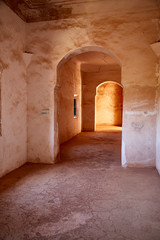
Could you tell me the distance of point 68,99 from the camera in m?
8.91

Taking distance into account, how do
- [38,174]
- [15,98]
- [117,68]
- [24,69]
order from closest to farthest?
[38,174] → [15,98] → [24,69] → [117,68]

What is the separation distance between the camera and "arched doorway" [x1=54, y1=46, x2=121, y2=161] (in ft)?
26.6

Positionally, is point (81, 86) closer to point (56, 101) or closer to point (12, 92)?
point (56, 101)

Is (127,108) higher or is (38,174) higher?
(127,108)

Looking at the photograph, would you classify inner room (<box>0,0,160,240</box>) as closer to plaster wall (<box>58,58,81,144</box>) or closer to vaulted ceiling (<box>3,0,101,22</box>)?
vaulted ceiling (<box>3,0,101,22</box>)

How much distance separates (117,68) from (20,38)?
24.9 feet

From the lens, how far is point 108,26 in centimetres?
458

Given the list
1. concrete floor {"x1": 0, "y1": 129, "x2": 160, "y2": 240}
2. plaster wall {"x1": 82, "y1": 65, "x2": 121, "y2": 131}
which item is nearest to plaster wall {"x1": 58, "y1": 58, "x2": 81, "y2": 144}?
plaster wall {"x1": 82, "y1": 65, "x2": 121, "y2": 131}

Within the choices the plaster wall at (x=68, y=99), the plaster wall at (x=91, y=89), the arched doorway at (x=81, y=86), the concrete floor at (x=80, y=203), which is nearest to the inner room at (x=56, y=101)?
the concrete floor at (x=80, y=203)

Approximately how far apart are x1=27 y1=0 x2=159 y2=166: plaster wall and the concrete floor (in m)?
0.74

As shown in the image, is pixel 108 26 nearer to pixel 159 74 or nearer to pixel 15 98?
pixel 159 74

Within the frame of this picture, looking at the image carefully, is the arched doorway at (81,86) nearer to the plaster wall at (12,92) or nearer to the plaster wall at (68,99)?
the plaster wall at (68,99)

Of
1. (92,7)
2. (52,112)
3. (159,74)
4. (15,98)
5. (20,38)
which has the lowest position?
(52,112)

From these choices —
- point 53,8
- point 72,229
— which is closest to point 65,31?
point 53,8
